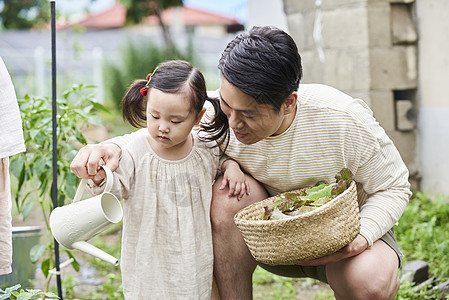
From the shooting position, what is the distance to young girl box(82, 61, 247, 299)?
6.89ft

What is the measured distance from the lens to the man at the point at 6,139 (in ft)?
7.04

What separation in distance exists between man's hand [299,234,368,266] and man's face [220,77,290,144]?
425 millimetres

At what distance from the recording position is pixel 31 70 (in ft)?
45.3

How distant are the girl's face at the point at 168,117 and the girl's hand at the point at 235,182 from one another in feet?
0.75

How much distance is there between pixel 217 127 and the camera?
2.18m

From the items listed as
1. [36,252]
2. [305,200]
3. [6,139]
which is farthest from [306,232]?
[36,252]

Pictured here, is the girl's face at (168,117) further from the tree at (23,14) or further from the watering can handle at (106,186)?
the tree at (23,14)

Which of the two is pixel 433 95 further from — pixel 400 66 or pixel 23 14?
pixel 23 14

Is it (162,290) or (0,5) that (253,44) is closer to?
(162,290)

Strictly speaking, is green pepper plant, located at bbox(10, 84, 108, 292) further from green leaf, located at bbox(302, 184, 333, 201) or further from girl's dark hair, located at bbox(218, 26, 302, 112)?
green leaf, located at bbox(302, 184, 333, 201)

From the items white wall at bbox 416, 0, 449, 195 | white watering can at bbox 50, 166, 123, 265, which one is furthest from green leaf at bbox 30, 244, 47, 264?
white wall at bbox 416, 0, 449, 195

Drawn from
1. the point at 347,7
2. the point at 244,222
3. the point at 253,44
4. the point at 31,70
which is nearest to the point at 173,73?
the point at 253,44

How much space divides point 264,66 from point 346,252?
0.64 meters

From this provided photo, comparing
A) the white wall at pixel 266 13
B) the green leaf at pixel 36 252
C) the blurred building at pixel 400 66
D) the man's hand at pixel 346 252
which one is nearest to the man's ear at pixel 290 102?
the man's hand at pixel 346 252
